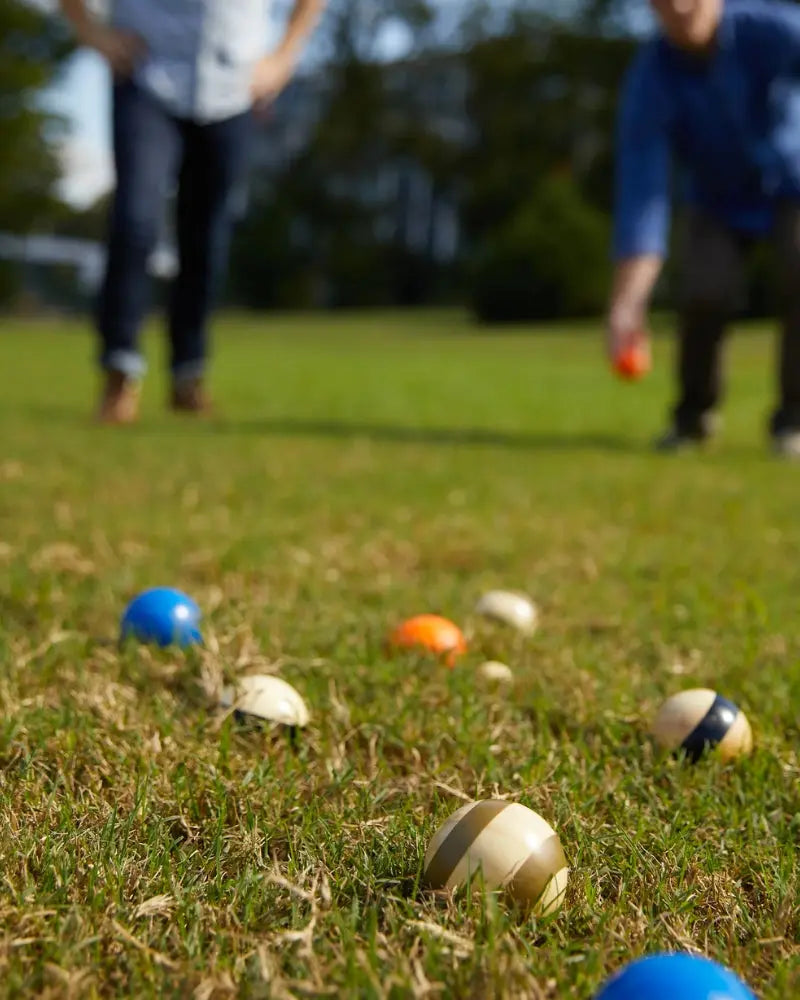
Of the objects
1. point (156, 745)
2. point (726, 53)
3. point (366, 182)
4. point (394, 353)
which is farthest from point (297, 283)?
point (156, 745)

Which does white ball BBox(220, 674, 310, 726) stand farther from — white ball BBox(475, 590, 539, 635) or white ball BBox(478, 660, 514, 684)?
white ball BBox(475, 590, 539, 635)

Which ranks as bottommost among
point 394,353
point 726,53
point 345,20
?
point 394,353

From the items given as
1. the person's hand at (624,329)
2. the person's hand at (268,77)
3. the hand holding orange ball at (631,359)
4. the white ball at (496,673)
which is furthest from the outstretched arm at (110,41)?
the white ball at (496,673)

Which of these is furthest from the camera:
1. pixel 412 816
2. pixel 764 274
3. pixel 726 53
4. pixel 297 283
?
pixel 297 283

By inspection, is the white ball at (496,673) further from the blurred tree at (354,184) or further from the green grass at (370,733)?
the blurred tree at (354,184)

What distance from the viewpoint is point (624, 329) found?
4.86 metres

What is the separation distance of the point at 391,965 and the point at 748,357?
15.7m

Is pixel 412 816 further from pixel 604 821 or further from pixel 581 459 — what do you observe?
pixel 581 459

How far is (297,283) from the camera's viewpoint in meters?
45.0

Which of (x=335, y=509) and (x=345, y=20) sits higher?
(x=345, y=20)

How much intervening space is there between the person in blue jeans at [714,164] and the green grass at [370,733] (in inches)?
46.5

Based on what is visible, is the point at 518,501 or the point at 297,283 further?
the point at 297,283

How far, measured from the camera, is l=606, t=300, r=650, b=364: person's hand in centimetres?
486

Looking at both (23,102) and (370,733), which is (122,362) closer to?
(370,733)
